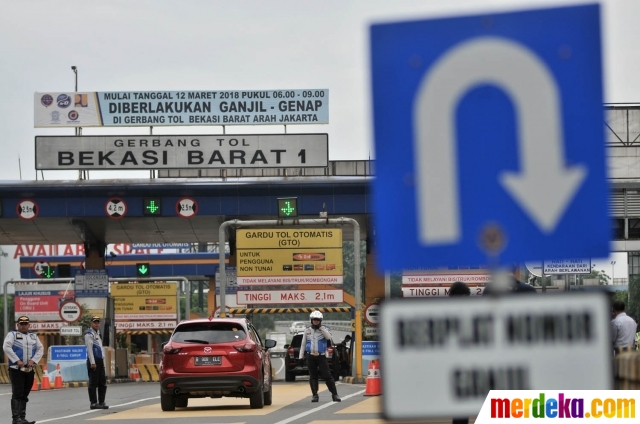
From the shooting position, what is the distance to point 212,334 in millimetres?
20750

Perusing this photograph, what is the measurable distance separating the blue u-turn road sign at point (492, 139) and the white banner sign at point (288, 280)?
3248 cm

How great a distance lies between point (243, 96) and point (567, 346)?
1465 inches

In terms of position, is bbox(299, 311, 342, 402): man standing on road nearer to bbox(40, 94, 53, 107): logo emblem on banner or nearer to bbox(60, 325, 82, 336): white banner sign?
bbox(60, 325, 82, 336): white banner sign

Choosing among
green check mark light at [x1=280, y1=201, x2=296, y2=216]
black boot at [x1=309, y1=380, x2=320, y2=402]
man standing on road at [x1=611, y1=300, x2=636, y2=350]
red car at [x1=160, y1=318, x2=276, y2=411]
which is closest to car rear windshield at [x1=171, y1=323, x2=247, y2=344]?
red car at [x1=160, y1=318, x2=276, y2=411]

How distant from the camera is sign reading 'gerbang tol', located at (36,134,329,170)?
120 feet

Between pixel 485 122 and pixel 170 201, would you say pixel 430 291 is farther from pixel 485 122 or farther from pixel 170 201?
pixel 485 122

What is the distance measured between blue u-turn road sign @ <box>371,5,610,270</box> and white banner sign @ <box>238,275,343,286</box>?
107ft

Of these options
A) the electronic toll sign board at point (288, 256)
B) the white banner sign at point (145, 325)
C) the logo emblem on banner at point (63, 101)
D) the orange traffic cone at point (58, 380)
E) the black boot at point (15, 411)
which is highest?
the logo emblem on banner at point (63, 101)

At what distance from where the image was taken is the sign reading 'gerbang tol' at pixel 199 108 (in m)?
39.6

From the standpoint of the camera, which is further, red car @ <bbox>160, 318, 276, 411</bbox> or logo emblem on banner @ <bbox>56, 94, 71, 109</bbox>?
logo emblem on banner @ <bbox>56, 94, 71, 109</bbox>

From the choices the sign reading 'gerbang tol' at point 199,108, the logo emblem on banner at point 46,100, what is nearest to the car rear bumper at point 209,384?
the sign reading 'gerbang tol' at point 199,108

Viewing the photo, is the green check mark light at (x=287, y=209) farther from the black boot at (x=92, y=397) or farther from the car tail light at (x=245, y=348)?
the car tail light at (x=245, y=348)

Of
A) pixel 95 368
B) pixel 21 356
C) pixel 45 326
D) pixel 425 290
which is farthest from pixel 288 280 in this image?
pixel 21 356

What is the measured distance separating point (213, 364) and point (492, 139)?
58.0 ft
